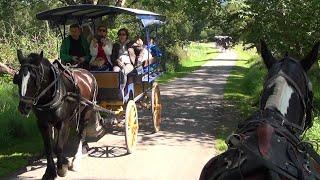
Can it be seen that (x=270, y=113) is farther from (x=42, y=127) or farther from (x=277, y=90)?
(x=42, y=127)

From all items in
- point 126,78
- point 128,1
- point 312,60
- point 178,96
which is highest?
point 128,1

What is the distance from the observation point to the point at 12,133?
9242mm

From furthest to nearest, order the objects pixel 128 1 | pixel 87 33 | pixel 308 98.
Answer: pixel 128 1, pixel 87 33, pixel 308 98

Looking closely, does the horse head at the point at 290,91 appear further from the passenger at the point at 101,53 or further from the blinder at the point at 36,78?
the passenger at the point at 101,53

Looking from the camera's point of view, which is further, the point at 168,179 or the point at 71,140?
the point at 71,140

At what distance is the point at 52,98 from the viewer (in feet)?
21.1

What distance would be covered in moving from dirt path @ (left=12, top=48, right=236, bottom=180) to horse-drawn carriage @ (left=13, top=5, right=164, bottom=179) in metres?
0.31

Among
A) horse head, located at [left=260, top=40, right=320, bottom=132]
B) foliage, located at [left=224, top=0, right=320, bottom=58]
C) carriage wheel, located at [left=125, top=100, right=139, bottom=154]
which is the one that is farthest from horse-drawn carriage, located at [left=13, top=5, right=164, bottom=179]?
horse head, located at [left=260, top=40, right=320, bottom=132]

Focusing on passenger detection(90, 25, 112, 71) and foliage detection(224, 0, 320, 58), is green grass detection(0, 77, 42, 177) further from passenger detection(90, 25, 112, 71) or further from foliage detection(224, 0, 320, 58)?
foliage detection(224, 0, 320, 58)

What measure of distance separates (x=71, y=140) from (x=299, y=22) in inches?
212

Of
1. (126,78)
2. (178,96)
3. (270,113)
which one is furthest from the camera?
(178,96)

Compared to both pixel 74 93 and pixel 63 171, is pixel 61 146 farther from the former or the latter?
pixel 74 93

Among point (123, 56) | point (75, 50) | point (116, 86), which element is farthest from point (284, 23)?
point (75, 50)

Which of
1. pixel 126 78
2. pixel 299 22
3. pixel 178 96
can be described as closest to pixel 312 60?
pixel 126 78
